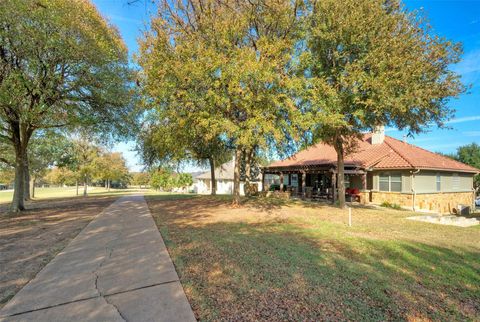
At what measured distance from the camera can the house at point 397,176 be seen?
59.5ft

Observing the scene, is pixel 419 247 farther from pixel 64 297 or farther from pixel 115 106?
pixel 115 106

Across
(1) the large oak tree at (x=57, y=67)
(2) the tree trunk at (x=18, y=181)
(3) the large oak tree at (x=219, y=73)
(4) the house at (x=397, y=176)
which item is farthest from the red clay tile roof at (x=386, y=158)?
(2) the tree trunk at (x=18, y=181)

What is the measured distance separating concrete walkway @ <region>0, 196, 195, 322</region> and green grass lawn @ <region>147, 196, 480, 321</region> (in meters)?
0.36

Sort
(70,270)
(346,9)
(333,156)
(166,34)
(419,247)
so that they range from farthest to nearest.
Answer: (333,156) < (166,34) < (346,9) < (419,247) < (70,270)

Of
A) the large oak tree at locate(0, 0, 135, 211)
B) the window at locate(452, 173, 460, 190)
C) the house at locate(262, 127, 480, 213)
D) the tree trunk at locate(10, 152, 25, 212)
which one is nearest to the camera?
the large oak tree at locate(0, 0, 135, 211)

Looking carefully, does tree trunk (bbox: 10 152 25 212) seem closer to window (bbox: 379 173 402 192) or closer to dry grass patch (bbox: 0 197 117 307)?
dry grass patch (bbox: 0 197 117 307)

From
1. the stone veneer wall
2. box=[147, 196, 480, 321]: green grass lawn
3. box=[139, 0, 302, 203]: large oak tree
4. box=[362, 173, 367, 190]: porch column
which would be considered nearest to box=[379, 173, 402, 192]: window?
the stone veneer wall

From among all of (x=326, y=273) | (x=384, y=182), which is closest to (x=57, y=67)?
(x=326, y=273)

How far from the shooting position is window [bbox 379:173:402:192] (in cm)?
1860

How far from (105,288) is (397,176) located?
2008 centimetres

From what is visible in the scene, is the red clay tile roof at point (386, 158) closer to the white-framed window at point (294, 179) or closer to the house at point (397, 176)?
the house at point (397, 176)

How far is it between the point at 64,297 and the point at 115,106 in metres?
12.0

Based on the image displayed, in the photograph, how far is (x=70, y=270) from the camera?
16.0 feet

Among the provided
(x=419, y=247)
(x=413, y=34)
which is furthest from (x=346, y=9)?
(x=419, y=247)
